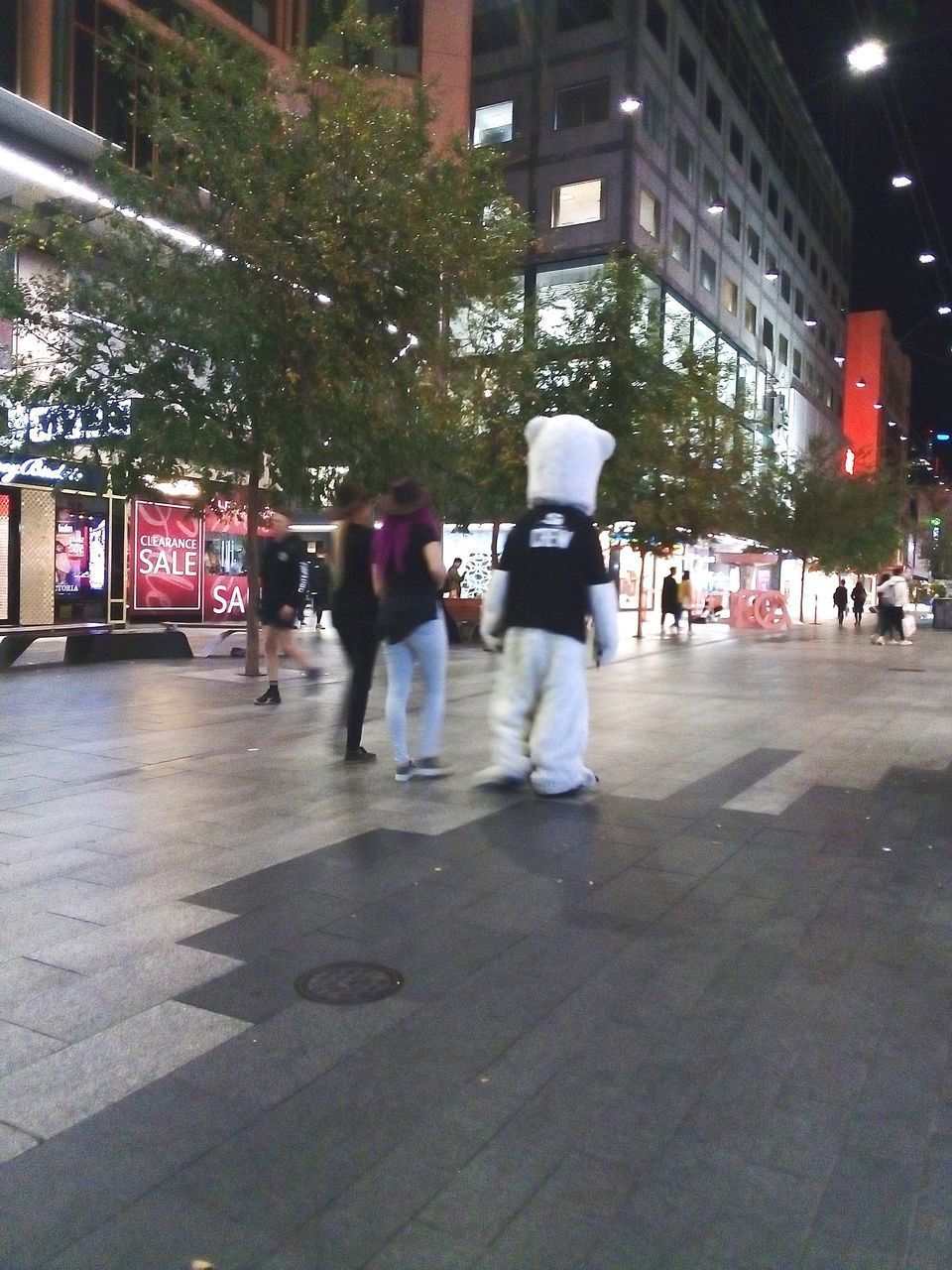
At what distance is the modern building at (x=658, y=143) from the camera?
112ft

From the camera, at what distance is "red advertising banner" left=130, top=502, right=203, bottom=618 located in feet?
80.8

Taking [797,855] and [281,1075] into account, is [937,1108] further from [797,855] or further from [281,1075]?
[797,855]

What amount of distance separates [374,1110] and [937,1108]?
4.74 ft

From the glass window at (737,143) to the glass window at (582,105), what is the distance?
11581mm

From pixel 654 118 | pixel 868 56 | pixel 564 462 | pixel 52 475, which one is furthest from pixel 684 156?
pixel 564 462

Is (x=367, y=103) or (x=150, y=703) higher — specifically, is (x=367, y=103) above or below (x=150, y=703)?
above

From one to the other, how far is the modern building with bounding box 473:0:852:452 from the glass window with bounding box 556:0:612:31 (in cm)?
4

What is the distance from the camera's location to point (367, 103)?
42.5ft

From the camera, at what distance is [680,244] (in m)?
38.1

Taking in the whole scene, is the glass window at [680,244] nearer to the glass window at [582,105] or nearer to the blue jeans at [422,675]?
the glass window at [582,105]

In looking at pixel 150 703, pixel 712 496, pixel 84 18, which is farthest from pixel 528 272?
pixel 150 703

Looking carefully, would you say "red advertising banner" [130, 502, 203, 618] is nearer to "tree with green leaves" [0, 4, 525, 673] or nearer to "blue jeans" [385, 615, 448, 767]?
"tree with green leaves" [0, 4, 525, 673]

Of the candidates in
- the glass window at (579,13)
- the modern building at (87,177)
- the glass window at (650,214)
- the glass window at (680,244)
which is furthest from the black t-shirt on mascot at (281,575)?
the glass window at (579,13)

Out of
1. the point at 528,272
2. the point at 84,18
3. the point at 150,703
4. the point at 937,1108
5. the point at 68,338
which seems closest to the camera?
the point at 937,1108
